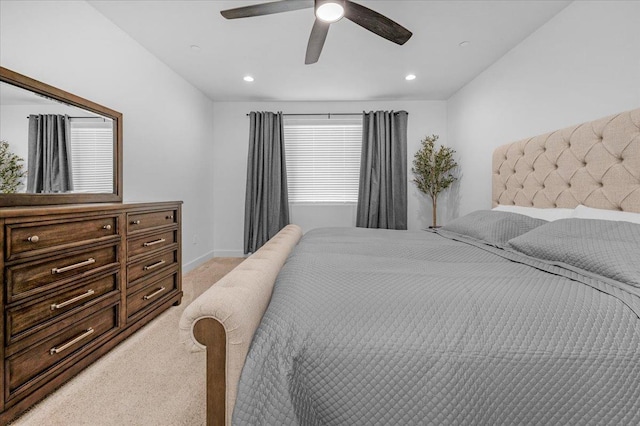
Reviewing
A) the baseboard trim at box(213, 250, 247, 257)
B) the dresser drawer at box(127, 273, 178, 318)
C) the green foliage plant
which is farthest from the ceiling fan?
the baseboard trim at box(213, 250, 247, 257)

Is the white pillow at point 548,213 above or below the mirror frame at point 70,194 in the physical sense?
below

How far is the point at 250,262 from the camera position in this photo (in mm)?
1311

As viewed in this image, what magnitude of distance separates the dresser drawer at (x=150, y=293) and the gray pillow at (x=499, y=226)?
2.38 m

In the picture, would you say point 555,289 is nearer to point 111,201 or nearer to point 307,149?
point 111,201

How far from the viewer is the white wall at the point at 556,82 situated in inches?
69.0

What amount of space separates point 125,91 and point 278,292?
2540 mm

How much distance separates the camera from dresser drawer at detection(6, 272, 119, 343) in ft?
4.21

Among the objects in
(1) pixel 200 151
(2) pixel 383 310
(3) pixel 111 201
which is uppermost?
(1) pixel 200 151

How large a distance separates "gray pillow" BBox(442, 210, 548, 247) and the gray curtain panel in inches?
76.8

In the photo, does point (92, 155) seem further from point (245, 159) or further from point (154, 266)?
point (245, 159)

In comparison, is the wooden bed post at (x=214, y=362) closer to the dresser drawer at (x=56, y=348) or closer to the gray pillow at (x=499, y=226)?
the dresser drawer at (x=56, y=348)

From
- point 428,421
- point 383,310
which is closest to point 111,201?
point 383,310

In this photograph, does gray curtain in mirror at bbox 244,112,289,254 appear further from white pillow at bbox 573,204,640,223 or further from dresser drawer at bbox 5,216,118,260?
white pillow at bbox 573,204,640,223

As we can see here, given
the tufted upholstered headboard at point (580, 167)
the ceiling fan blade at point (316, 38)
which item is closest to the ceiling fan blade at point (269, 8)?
the ceiling fan blade at point (316, 38)
